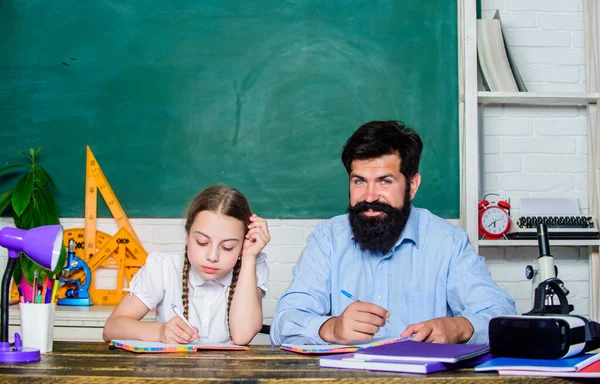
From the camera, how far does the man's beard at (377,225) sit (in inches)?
82.8

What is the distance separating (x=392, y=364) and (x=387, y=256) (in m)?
0.95

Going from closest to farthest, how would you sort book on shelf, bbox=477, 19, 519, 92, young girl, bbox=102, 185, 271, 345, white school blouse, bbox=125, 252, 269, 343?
young girl, bbox=102, 185, 271, 345 → white school blouse, bbox=125, 252, 269, 343 → book on shelf, bbox=477, 19, 519, 92

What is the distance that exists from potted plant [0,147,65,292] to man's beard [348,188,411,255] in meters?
1.41

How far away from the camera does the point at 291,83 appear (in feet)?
10.5

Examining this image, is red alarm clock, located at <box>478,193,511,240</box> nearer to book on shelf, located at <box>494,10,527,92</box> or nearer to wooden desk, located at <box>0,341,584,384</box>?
book on shelf, located at <box>494,10,527,92</box>

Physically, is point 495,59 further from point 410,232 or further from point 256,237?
point 256,237

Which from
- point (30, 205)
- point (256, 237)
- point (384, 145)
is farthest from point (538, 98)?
point (30, 205)

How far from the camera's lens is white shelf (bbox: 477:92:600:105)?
299 centimetres

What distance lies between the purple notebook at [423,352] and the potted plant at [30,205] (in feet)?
6.44

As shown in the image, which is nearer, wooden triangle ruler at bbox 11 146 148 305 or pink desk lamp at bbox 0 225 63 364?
pink desk lamp at bbox 0 225 63 364

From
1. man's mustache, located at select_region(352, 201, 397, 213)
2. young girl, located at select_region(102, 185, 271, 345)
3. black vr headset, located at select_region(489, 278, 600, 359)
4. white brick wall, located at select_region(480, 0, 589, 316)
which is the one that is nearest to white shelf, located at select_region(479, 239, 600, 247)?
white brick wall, located at select_region(480, 0, 589, 316)

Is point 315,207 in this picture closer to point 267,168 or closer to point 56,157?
point 267,168

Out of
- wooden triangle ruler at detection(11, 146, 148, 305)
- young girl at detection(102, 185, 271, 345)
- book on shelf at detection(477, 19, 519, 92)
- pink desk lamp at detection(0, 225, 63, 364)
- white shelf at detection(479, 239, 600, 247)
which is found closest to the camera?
pink desk lamp at detection(0, 225, 63, 364)

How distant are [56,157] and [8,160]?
0.23m
